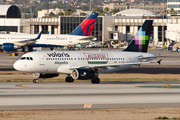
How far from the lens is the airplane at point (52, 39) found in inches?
4016

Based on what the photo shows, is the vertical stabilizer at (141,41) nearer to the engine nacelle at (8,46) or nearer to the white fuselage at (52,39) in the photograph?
the engine nacelle at (8,46)

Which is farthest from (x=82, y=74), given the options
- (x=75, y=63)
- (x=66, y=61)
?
(x=66, y=61)

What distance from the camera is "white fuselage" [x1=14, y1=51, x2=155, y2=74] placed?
140 feet

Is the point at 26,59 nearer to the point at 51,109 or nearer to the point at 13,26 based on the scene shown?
the point at 51,109

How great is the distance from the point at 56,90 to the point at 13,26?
136930 mm

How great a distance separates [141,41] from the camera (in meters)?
52.2

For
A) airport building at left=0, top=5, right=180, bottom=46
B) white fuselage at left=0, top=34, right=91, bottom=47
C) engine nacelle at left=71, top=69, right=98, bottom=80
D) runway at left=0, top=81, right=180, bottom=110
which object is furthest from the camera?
airport building at left=0, top=5, right=180, bottom=46

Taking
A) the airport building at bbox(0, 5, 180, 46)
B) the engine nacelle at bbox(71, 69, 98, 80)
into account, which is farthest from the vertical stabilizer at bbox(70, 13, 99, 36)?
the engine nacelle at bbox(71, 69, 98, 80)

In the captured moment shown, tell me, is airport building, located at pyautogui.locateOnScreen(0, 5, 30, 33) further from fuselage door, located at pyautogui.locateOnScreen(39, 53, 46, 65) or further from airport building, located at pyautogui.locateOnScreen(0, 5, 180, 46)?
fuselage door, located at pyautogui.locateOnScreen(39, 53, 46, 65)

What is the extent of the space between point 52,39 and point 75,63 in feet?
205

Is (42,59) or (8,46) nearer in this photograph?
(42,59)

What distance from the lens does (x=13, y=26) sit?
168250 mm

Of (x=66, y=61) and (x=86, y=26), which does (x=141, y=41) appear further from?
(x=86, y=26)

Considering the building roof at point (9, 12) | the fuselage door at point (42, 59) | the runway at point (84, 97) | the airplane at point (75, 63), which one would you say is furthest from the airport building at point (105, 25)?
the runway at point (84, 97)
